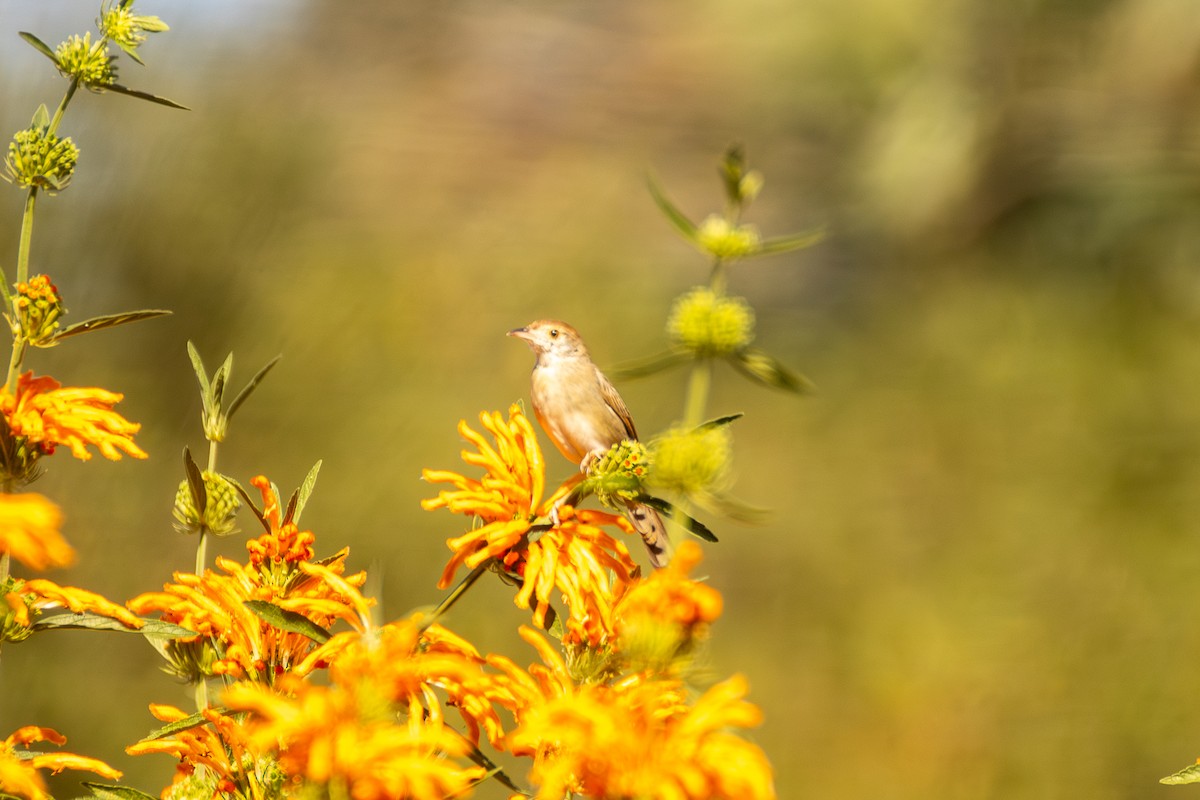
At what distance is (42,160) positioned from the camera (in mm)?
496


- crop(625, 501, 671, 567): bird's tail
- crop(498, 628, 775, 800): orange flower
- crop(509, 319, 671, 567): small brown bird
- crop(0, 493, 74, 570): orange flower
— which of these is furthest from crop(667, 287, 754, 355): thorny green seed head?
crop(509, 319, 671, 567): small brown bird

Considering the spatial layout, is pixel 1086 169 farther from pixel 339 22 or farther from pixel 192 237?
pixel 339 22

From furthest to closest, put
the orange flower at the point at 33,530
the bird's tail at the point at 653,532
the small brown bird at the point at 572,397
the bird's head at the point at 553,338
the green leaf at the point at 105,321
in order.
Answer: the bird's head at the point at 553,338 < the small brown bird at the point at 572,397 < the bird's tail at the point at 653,532 < the green leaf at the point at 105,321 < the orange flower at the point at 33,530

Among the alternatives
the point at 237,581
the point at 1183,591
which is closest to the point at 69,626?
the point at 237,581

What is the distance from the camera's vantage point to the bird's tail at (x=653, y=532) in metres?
0.78

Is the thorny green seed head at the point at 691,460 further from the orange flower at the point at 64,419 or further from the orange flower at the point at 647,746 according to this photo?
the orange flower at the point at 64,419

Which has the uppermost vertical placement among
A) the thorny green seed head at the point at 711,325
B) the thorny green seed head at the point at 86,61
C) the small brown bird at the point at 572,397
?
the small brown bird at the point at 572,397

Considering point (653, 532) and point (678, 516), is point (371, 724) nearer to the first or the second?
point (678, 516)

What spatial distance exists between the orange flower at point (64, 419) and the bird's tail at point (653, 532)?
36cm

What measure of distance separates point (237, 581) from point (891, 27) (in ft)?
15.3

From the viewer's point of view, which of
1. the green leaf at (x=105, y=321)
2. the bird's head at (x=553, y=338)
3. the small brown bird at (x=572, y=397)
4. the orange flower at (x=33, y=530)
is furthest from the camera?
the bird's head at (x=553, y=338)

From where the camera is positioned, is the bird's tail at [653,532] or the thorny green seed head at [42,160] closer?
the thorny green seed head at [42,160]

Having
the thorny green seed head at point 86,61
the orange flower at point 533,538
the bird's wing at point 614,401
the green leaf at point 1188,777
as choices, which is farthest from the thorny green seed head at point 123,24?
the bird's wing at point 614,401

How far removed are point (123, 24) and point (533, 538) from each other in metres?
0.31
